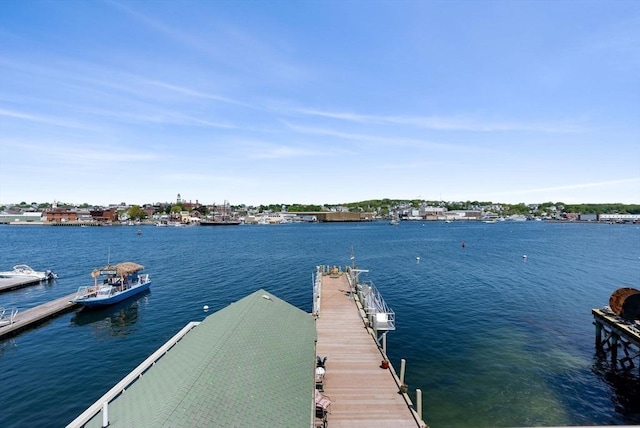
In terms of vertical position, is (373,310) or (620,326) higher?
(373,310)

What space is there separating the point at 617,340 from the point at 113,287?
56075mm

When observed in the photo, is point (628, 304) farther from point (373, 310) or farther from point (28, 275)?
point (28, 275)

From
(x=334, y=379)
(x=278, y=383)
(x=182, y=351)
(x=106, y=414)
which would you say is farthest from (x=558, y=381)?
(x=106, y=414)

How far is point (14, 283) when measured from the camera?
52469 mm

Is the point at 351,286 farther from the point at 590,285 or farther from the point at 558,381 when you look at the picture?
the point at 590,285

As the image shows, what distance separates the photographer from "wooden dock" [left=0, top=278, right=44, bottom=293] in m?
50.5

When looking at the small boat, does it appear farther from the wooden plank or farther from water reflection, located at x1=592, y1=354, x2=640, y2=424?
the wooden plank

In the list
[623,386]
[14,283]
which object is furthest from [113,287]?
[623,386]

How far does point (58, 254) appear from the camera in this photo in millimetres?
89562

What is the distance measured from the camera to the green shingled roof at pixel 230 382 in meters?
9.78

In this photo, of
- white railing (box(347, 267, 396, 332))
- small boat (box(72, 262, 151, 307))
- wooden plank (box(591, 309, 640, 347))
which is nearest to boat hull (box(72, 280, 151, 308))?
small boat (box(72, 262, 151, 307))

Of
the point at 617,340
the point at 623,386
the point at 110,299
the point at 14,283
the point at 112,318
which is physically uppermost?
the point at 14,283

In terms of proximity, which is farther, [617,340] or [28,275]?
[28,275]

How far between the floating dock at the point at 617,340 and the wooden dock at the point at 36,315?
53515 mm
